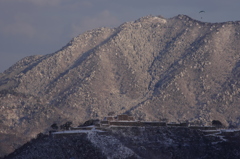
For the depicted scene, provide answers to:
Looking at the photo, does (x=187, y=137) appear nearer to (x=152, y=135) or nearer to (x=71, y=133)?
(x=152, y=135)

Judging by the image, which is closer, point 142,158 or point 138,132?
point 142,158

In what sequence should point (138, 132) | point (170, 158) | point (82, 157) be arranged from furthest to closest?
point (138, 132), point (170, 158), point (82, 157)

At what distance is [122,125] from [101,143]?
15.6 m

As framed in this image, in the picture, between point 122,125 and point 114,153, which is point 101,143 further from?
point 122,125

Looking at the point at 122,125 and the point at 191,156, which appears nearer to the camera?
the point at 191,156

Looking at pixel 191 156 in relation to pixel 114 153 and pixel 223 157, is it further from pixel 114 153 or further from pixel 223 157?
pixel 114 153

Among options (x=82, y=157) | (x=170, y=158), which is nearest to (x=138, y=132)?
(x=170, y=158)

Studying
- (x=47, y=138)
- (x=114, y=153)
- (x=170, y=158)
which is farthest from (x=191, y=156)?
(x=47, y=138)

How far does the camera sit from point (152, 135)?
15662cm

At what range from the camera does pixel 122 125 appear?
157875 millimetres

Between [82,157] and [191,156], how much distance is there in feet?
79.3

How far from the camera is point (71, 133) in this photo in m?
149

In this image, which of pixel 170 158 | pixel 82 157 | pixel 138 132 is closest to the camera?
pixel 82 157

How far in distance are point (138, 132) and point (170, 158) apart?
13026 mm
